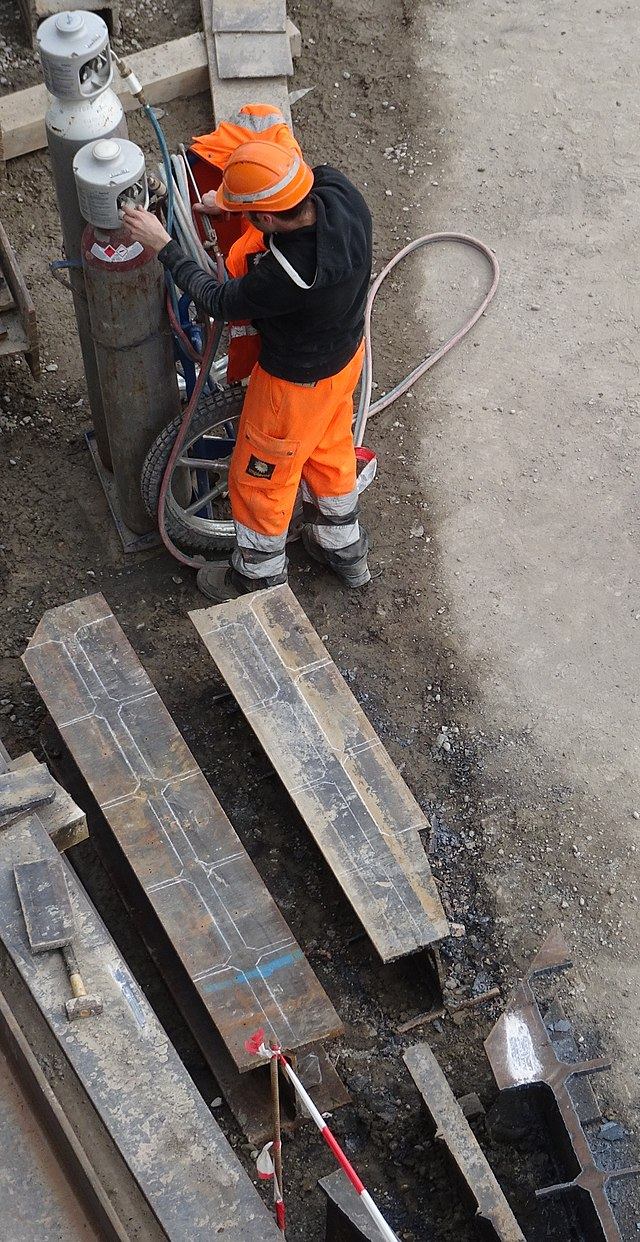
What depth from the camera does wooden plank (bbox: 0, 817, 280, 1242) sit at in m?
2.72

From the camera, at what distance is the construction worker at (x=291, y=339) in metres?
4.29

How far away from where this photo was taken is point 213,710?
5.46 m

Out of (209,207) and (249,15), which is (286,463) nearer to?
(209,207)

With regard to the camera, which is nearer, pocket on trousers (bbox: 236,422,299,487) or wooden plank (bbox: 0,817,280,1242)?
wooden plank (bbox: 0,817,280,1242)

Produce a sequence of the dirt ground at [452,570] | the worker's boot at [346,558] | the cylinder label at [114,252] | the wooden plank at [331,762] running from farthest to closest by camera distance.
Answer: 1. the worker's boot at [346,558]
2. the dirt ground at [452,570]
3. the cylinder label at [114,252]
4. the wooden plank at [331,762]

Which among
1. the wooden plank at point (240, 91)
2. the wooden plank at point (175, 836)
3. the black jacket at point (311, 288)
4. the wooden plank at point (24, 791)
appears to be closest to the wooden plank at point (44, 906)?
the wooden plank at point (24, 791)

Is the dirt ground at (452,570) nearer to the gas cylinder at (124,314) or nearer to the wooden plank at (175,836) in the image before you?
the wooden plank at (175,836)

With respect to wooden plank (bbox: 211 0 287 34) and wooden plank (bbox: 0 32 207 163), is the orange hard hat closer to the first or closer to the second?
wooden plank (bbox: 0 32 207 163)

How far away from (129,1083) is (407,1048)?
6.37 feet

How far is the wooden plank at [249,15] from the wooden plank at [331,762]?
418cm

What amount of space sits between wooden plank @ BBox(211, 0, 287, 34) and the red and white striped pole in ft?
19.9

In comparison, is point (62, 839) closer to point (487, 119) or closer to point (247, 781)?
point (247, 781)

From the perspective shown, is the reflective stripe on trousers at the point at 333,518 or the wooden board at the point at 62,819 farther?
the reflective stripe on trousers at the point at 333,518

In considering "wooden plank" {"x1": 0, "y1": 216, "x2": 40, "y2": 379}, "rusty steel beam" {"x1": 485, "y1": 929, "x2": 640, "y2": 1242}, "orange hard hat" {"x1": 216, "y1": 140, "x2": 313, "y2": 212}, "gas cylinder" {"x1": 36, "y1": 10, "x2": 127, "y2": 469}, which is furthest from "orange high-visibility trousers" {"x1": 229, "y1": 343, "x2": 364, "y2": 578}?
"rusty steel beam" {"x1": 485, "y1": 929, "x2": 640, "y2": 1242}
